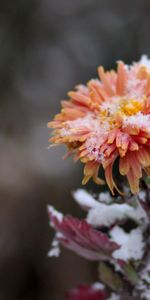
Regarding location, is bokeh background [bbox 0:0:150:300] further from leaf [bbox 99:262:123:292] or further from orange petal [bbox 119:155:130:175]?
orange petal [bbox 119:155:130:175]

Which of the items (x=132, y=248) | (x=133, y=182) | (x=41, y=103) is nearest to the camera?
(x=133, y=182)

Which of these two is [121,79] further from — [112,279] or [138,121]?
[112,279]

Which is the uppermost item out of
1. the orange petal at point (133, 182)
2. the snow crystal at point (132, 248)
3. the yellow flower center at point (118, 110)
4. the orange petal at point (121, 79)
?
the orange petal at point (121, 79)

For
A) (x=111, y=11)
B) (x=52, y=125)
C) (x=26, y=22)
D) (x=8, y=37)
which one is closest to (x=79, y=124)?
(x=52, y=125)

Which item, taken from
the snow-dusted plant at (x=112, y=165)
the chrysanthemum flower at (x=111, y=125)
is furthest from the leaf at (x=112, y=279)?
the chrysanthemum flower at (x=111, y=125)

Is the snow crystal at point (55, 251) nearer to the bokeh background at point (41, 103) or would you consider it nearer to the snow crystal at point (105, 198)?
the snow crystal at point (105, 198)

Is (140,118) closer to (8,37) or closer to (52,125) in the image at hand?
(52,125)

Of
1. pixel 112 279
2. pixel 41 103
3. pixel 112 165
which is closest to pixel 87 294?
pixel 112 279
